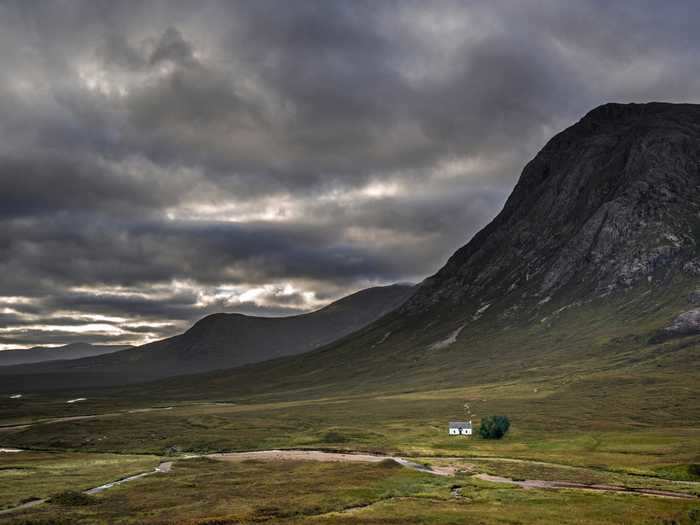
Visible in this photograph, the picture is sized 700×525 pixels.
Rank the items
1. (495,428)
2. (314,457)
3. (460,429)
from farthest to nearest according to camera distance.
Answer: (460,429)
(495,428)
(314,457)

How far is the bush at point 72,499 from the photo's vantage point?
77062 millimetres

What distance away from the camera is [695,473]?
95812 millimetres

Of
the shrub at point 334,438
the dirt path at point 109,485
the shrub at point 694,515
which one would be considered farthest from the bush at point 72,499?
the shrub at point 334,438

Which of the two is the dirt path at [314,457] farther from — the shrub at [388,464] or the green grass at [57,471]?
the green grass at [57,471]

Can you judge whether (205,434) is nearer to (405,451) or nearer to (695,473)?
(405,451)

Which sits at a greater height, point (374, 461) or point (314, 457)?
point (374, 461)

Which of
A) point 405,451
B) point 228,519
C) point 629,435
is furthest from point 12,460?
point 629,435

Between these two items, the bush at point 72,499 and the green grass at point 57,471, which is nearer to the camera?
the bush at point 72,499

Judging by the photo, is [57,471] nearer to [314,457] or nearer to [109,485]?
[109,485]

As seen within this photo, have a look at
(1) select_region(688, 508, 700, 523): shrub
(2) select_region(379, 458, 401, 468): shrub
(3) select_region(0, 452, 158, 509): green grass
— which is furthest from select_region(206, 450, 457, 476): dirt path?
(1) select_region(688, 508, 700, 523): shrub

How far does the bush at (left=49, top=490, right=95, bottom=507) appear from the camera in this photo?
7706 cm

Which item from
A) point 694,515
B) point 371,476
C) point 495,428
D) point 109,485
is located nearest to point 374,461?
point 371,476

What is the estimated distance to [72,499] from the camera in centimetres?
7800

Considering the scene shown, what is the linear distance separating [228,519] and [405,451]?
81.3 meters
